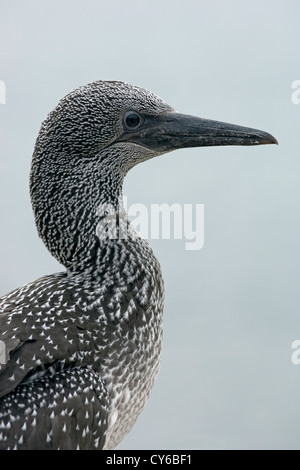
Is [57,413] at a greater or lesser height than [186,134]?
lesser

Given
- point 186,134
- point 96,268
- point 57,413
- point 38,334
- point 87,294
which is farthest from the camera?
point 186,134

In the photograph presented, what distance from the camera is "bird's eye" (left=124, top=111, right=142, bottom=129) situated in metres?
6.10

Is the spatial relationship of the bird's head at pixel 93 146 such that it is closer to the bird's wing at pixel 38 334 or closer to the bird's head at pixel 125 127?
the bird's head at pixel 125 127

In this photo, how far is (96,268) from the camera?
239 inches

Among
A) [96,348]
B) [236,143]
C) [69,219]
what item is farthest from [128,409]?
[236,143]

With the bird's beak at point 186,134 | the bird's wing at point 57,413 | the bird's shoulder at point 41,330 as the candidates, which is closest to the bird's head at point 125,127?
the bird's beak at point 186,134

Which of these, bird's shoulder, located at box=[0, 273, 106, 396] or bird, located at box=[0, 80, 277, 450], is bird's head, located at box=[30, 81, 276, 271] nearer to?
bird, located at box=[0, 80, 277, 450]

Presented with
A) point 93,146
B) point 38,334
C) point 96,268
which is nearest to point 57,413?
point 38,334

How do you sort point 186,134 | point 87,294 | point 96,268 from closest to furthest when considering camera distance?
1. point 87,294
2. point 96,268
3. point 186,134

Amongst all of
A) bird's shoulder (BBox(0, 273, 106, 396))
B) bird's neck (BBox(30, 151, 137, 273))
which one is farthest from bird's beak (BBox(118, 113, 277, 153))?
bird's shoulder (BBox(0, 273, 106, 396))

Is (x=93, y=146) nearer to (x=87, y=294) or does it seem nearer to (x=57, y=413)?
(x=87, y=294)

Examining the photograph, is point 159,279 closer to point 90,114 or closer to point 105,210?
point 105,210

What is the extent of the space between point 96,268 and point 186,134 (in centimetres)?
97
